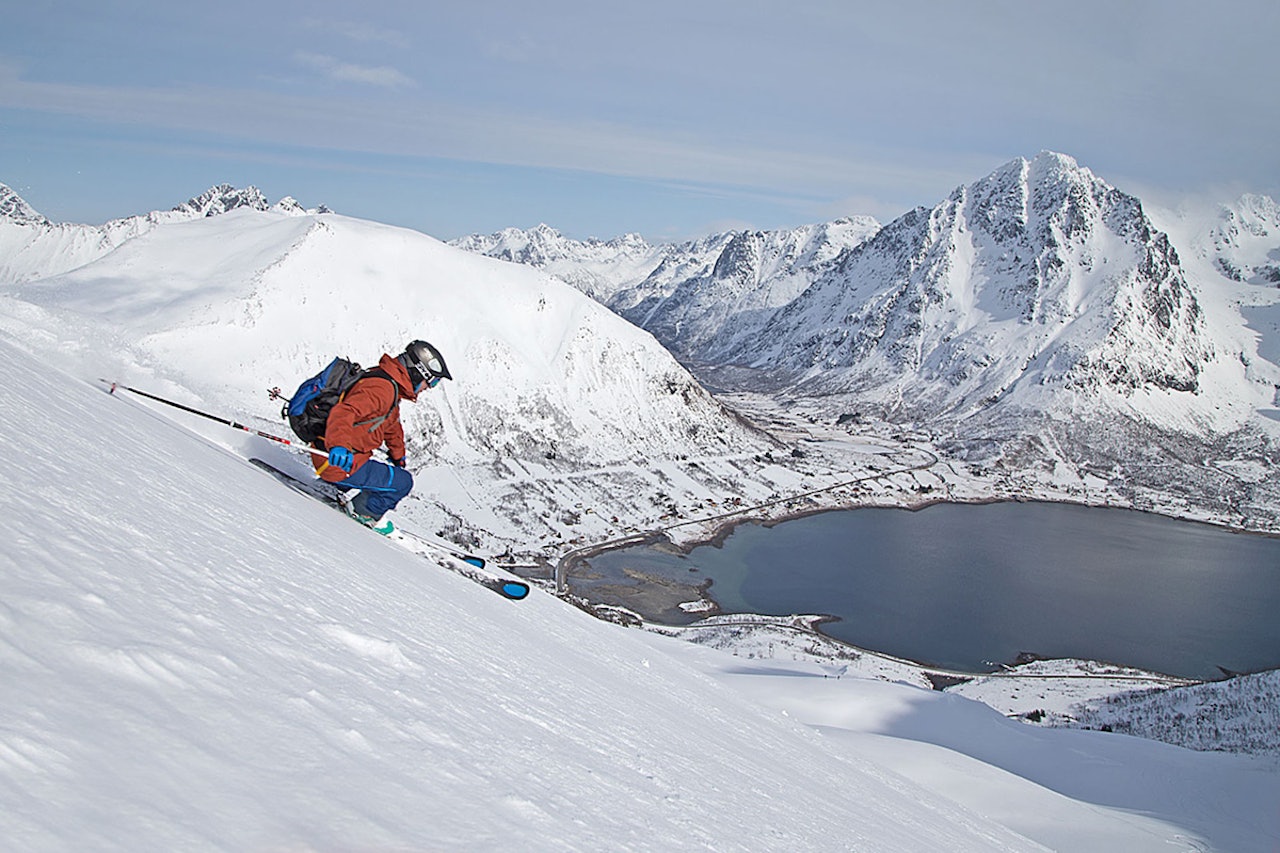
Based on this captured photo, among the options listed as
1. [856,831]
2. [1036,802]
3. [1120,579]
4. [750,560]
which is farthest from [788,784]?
[1120,579]

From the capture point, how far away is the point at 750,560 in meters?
63.7

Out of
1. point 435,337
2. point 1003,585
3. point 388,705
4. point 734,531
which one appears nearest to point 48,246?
point 435,337

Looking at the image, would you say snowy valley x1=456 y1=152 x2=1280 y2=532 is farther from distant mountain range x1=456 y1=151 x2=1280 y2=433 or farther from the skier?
the skier

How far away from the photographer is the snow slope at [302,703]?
7.10ft

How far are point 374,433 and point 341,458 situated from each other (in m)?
0.73

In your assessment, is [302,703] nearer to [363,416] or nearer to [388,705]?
[388,705]

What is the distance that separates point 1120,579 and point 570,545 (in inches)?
1849

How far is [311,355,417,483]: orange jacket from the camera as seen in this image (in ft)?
27.5

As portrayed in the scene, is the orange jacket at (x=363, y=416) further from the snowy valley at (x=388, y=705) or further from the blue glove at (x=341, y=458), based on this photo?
the snowy valley at (x=388, y=705)

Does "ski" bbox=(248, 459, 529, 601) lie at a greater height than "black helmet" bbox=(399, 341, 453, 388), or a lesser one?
lesser

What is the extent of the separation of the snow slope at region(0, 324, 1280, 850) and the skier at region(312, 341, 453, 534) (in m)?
0.65

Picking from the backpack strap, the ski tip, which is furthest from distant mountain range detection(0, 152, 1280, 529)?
the ski tip

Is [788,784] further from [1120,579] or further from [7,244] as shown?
[7,244]

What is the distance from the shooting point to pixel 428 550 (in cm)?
1014
